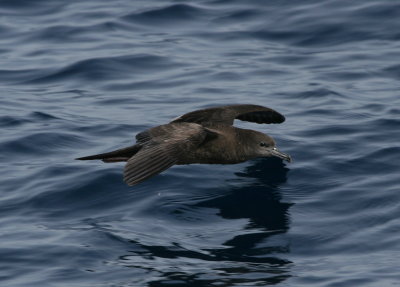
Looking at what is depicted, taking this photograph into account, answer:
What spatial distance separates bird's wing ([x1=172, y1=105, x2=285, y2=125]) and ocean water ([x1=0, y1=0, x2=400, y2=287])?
432 mm

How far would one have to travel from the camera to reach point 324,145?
1062 cm

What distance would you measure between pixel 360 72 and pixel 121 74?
3.34m

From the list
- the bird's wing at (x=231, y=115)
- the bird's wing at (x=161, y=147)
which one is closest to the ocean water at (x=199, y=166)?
the bird's wing at (x=231, y=115)

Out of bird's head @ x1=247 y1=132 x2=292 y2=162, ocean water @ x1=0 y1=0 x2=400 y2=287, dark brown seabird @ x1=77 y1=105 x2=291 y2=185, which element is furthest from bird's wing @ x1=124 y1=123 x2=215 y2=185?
ocean water @ x1=0 y1=0 x2=400 y2=287

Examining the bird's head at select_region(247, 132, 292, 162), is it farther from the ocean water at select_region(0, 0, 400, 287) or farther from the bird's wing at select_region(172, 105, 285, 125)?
the bird's wing at select_region(172, 105, 285, 125)

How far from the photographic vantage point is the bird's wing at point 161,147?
26.6 ft

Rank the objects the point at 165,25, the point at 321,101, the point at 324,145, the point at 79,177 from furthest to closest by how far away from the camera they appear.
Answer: the point at 165,25 < the point at 321,101 < the point at 324,145 < the point at 79,177

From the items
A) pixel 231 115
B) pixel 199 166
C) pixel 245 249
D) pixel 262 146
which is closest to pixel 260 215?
pixel 245 249

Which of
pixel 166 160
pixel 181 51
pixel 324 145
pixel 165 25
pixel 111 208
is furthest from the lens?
pixel 165 25

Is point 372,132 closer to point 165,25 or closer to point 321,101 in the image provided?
point 321,101

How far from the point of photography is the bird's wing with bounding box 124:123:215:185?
26.6 ft

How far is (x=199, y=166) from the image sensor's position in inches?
401

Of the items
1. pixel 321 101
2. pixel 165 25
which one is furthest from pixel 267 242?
pixel 165 25

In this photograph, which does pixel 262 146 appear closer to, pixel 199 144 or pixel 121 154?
pixel 199 144
